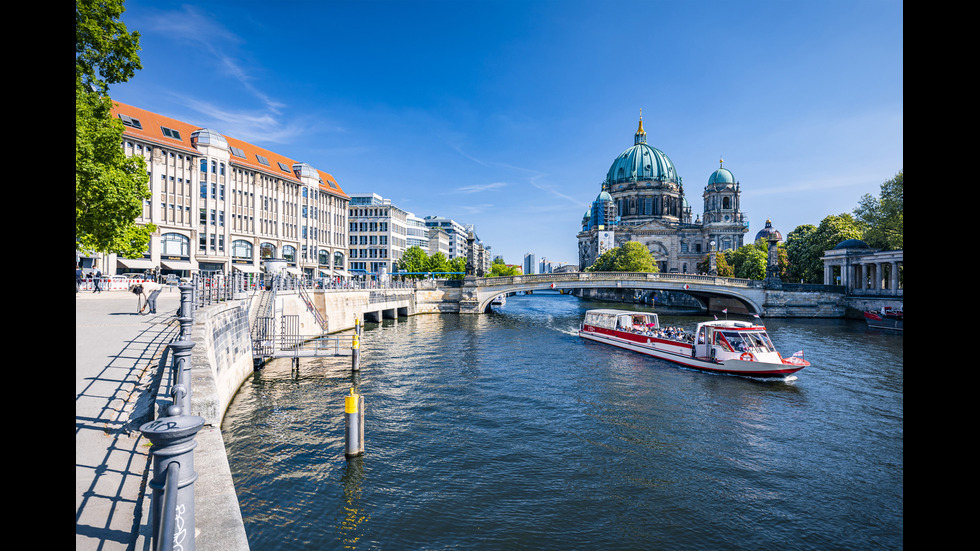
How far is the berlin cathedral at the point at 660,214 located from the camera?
13812 centimetres

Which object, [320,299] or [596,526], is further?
[320,299]

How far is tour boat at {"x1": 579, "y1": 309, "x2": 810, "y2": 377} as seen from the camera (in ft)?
88.4

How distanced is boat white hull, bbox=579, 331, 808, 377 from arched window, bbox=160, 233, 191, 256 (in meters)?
47.8

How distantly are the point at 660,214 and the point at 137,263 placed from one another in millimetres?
134109

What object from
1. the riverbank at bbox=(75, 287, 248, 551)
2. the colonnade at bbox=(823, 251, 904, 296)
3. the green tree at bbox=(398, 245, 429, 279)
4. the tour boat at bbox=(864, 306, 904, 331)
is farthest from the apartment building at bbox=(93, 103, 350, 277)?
the colonnade at bbox=(823, 251, 904, 296)

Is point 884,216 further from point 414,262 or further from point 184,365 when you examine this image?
point 184,365

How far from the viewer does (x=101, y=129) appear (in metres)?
18.1

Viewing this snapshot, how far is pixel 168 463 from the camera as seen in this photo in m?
4.26

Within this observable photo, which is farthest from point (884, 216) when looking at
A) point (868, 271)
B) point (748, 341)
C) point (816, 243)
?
point (748, 341)

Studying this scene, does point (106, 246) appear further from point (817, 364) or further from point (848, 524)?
point (817, 364)

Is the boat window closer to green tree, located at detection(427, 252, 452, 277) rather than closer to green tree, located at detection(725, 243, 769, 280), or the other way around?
green tree, located at detection(427, 252, 452, 277)

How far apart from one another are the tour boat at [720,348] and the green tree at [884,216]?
147 feet
